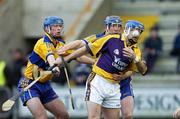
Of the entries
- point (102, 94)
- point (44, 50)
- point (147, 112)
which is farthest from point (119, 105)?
point (147, 112)

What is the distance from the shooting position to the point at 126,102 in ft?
46.4

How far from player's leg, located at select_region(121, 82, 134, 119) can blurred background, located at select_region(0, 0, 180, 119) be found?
5.48m

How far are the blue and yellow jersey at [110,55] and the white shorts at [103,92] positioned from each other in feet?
0.34

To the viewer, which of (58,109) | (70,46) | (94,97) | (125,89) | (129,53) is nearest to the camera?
(129,53)

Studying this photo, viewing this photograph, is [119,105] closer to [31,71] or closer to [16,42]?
[31,71]

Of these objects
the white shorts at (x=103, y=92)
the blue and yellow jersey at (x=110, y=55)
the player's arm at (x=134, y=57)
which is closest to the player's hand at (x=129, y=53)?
the player's arm at (x=134, y=57)

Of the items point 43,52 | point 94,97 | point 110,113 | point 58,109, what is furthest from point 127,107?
point 43,52

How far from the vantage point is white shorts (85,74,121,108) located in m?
13.5

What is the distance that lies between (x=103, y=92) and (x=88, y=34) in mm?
9510

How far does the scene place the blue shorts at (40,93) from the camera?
1401cm

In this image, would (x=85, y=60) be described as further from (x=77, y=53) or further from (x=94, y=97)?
(x=94, y=97)

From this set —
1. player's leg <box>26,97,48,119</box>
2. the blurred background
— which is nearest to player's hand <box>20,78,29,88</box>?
player's leg <box>26,97,48,119</box>

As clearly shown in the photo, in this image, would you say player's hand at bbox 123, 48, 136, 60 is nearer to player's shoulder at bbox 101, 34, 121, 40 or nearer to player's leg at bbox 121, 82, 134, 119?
player's shoulder at bbox 101, 34, 121, 40

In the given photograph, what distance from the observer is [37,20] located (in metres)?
24.3
